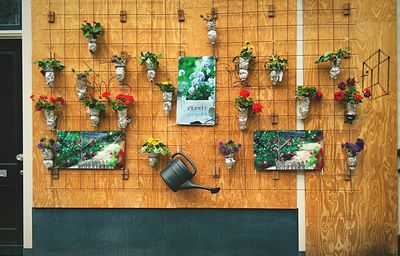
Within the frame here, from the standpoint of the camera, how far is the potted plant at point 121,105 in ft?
13.4

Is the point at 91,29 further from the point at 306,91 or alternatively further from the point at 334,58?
the point at 334,58

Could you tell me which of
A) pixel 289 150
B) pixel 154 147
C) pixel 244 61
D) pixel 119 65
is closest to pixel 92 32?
pixel 119 65

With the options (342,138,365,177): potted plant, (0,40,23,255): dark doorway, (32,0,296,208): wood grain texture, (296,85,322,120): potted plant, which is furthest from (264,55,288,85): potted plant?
(0,40,23,255): dark doorway

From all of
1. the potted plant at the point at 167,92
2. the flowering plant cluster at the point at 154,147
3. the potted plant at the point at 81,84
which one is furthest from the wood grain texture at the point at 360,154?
the potted plant at the point at 81,84

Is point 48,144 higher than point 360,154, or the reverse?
point 48,144

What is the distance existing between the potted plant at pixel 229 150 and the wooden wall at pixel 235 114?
5.0 inches

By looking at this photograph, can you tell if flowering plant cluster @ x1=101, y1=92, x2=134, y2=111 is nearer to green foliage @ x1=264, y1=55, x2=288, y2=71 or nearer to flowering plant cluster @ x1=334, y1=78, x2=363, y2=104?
green foliage @ x1=264, y1=55, x2=288, y2=71

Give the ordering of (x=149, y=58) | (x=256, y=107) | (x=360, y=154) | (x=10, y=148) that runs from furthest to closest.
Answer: (x=10, y=148) < (x=360, y=154) < (x=149, y=58) < (x=256, y=107)

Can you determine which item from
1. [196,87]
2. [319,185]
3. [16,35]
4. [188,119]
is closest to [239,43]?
[196,87]

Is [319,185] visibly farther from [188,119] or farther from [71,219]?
[71,219]

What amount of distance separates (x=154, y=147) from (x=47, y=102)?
4.15 ft

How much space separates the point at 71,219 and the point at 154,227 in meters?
0.95

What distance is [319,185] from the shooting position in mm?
4219

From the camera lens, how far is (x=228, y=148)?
4.09 meters
